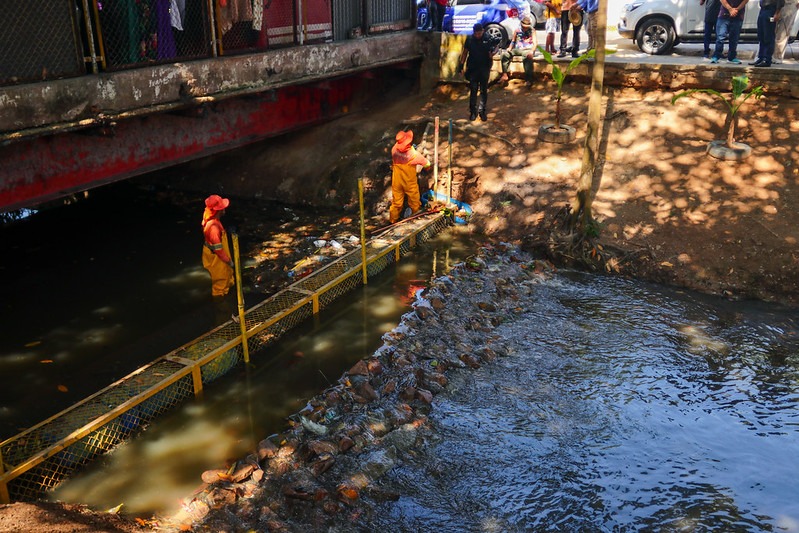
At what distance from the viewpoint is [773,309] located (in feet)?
30.2

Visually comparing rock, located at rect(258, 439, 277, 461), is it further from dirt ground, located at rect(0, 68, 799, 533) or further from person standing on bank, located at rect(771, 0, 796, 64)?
person standing on bank, located at rect(771, 0, 796, 64)

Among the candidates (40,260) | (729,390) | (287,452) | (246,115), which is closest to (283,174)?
(246,115)

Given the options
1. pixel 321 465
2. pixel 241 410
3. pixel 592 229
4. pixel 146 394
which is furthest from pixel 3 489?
pixel 592 229

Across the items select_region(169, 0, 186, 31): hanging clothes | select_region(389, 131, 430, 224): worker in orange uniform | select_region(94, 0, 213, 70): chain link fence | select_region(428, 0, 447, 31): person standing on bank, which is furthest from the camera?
select_region(428, 0, 447, 31): person standing on bank

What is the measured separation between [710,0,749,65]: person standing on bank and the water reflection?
771 cm

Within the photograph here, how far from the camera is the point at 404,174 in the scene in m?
11.7

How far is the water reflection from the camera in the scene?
6055mm

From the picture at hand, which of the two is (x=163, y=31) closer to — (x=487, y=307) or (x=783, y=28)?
(x=487, y=307)

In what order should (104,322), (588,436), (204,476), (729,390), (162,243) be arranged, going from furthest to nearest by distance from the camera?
(162,243)
(104,322)
(729,390)
(588,436)
(204,476)

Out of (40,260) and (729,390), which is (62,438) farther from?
(729,390)

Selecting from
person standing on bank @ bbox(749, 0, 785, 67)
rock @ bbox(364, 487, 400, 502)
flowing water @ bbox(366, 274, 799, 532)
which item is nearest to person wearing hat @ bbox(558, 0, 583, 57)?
person standing on bank @ bbox(749, 0, 785, 67)

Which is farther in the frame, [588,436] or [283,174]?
[283,174]

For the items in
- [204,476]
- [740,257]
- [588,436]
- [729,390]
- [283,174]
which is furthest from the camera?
[283,174]

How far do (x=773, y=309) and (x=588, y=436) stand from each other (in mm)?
4153
